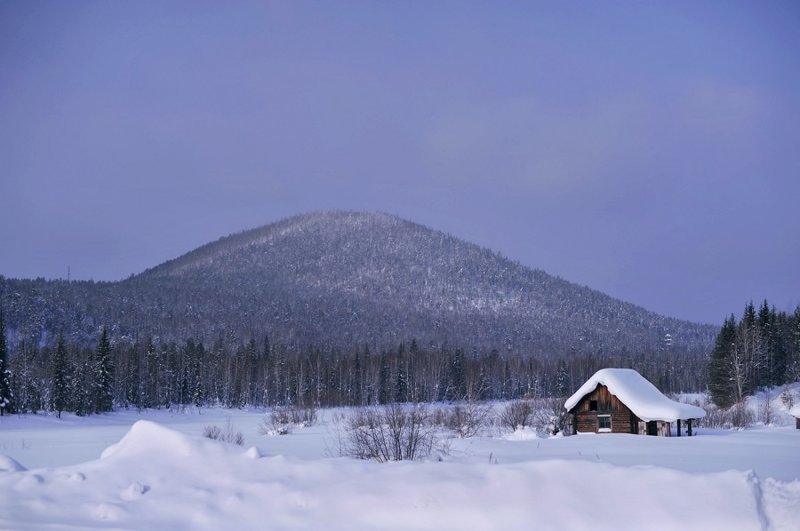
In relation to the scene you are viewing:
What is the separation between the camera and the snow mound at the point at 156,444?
36.9 ft

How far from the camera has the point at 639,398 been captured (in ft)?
131

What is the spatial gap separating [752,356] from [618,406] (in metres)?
30.6

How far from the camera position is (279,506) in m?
9.53

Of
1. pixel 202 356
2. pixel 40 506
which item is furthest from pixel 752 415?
pixel 202 356

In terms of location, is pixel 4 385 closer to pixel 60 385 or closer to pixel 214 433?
pixel 60 385

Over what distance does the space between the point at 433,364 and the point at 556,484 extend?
9444cm

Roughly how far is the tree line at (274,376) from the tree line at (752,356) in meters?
23.1

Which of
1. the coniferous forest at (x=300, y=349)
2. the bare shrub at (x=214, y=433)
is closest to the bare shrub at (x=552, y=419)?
the coniferous forest at (x=300, y=349)

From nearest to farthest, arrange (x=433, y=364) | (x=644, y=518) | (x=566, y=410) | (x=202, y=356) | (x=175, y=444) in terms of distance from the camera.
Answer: (x=644, y=518)
(x=175, y=444)
(x=566, y=410)
(x=202, y=356)
(x=433, y=364)

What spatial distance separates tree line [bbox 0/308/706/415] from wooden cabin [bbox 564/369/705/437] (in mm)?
32257

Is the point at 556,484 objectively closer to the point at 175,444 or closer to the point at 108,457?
the point at 175,444


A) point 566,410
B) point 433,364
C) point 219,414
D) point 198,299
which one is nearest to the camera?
point 566,410

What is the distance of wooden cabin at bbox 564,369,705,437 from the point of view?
39250mm

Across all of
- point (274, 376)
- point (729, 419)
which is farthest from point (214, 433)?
point (274, 376)
